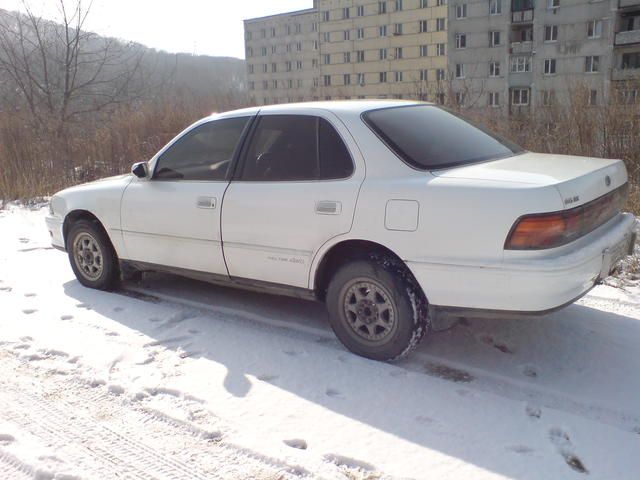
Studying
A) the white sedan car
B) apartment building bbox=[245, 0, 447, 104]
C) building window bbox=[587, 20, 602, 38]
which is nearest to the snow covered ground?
the white sedan car

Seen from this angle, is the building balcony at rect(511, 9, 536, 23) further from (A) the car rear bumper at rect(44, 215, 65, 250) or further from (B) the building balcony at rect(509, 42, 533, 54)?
(A) the car rear bumper at rect(44, 215, 65, 250)

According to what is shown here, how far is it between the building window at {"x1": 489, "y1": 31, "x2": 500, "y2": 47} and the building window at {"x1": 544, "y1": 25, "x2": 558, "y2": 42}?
4779 mm

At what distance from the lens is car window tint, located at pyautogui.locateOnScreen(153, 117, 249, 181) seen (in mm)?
4426

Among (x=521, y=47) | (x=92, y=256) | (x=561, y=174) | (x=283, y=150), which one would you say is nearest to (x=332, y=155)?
(x=283, y=150)

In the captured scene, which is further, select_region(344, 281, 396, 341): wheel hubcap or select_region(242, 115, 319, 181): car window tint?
select_region(242, 115, 319, 181): car window tint

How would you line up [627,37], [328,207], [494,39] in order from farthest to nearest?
1. [494,39]
2. [627,37]
3. [328,207]

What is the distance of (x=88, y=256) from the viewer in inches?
213

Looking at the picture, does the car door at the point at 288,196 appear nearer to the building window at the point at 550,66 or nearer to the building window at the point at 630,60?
the building window at the point at 630,60

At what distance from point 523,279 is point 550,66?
56.9m

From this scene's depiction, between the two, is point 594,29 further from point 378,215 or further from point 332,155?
point 378,215

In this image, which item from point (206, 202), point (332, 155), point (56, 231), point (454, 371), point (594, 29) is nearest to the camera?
point (454, 371)

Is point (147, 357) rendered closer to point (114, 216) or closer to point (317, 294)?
point (317, 294)

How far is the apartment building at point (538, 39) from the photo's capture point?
49.0 meters

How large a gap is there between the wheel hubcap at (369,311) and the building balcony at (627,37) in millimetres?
52573
